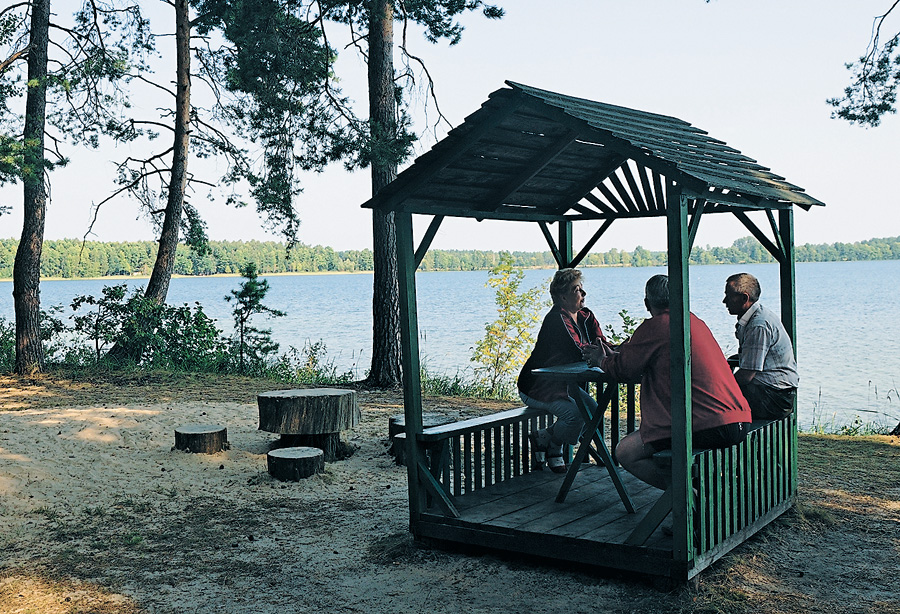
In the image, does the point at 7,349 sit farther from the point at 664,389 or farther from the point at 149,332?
the point at 664,389

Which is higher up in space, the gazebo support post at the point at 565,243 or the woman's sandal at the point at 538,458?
the gazebo support post at the point at 565,243

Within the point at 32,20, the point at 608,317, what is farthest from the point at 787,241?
the point at 608,317

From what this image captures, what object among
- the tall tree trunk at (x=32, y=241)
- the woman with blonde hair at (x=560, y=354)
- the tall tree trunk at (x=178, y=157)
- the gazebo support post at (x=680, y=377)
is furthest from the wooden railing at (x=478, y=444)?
the tall tree trunk at (x=178, y=157)

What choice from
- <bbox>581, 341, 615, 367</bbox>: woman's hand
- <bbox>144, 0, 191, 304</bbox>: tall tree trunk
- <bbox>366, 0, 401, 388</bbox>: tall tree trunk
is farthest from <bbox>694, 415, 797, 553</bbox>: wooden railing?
<bbox>144, 0, 191, 304</bbox>: tall tree trunk

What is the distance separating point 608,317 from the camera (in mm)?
39438

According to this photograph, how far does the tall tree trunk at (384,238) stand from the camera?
12570mm

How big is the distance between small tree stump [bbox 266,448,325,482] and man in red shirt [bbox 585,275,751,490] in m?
3.32

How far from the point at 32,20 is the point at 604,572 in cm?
1411

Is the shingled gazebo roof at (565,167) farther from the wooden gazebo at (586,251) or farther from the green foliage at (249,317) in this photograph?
the green foliage at (249,317)

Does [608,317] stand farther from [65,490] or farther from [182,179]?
[65,490]

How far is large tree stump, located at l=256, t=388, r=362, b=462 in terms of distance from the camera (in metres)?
7.66

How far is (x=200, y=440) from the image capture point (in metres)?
7.89

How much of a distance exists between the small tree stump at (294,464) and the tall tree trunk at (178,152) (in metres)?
9.70

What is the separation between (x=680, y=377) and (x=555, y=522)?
129 centimetres
